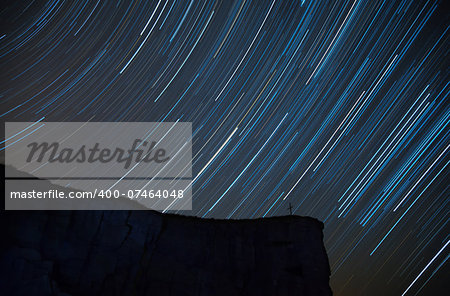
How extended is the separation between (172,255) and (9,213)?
7.17m

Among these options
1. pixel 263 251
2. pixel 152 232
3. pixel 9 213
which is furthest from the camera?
pixel 263 251

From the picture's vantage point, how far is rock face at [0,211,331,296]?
39.6 ft

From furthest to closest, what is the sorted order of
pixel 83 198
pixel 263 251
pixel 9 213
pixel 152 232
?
pixel 263 251 → pixel 152 232 → pixel 83 198 → pixel 9 213

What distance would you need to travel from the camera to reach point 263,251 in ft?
52.7

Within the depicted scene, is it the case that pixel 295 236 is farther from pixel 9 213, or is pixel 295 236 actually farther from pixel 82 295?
pixel 9 213

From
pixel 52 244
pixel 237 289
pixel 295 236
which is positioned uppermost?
pixel 295 236

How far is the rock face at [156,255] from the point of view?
12070 millimetres

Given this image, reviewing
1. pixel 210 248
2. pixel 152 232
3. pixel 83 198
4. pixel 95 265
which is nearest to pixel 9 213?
pixel 83 198

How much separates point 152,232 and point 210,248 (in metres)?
3.13

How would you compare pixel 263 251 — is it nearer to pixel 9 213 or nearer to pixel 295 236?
pixel 295 236

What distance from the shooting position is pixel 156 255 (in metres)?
14.5

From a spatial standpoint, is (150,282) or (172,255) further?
(172,255)

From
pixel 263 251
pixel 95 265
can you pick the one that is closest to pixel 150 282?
pixel 95 265

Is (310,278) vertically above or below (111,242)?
above
